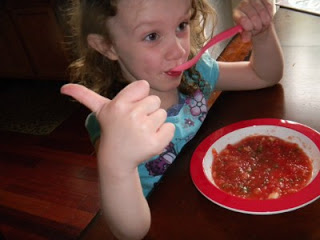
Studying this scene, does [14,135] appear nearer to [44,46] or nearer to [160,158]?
[44,46]

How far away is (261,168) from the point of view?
2.24 feet

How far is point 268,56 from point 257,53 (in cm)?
4

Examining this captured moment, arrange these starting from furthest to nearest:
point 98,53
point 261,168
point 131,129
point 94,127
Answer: point 98,53 → point 94,127 → point 261,168 → point 131,129

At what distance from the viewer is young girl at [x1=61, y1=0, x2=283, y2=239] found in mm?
508

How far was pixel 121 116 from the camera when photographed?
500 millimetres

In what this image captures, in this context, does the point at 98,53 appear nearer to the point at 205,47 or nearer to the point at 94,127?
the point at 94,127

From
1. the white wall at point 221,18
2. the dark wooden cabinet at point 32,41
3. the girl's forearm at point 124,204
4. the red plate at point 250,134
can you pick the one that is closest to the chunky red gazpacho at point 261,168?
the red plate at point 250,134

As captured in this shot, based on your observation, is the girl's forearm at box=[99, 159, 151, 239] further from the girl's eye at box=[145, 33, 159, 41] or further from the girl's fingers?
the girl's eye at box=[145, 33, 159, 41]

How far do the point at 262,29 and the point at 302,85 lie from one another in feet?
0.65

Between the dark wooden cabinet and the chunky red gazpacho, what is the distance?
229 centimetres

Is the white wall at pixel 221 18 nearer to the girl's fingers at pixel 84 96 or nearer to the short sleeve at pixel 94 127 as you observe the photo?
the short sleeve at pixel 94 127

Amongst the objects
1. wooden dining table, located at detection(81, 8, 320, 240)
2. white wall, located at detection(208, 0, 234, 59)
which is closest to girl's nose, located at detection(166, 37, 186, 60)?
wooden dining table, located at detection(81, 8, 320, 240)

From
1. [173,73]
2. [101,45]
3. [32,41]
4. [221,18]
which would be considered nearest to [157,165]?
[173,73]

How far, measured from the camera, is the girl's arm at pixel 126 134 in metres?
0.50
